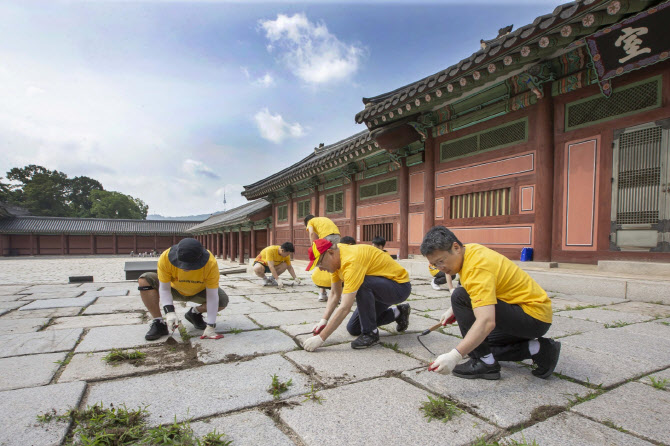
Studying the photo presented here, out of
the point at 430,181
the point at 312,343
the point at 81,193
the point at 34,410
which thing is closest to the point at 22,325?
the point at 34,410

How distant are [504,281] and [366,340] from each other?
3.96 feet

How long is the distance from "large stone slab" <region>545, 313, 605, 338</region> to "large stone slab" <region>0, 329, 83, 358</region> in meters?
4.16

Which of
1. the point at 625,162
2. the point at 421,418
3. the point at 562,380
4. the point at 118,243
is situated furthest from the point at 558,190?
the point at 118,243

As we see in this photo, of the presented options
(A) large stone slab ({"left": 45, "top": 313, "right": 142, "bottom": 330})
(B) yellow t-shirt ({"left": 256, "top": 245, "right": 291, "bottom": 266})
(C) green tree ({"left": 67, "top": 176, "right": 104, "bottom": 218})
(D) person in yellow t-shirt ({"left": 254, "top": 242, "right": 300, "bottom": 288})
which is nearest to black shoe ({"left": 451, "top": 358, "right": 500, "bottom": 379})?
(A) large stone slab ({"left": 45, "top": 313, "right": 142, "bottom": 330})

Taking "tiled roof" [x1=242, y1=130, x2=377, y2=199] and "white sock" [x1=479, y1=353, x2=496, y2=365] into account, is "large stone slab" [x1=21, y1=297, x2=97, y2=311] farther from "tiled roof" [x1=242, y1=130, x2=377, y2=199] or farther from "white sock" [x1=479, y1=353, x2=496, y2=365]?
"tiled roof" [x1=242, y1=130, x2=377, y2=199]

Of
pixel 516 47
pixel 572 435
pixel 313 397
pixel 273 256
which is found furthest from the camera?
pixel 273 256

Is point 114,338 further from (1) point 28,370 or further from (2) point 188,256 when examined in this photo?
(2) point 188,256

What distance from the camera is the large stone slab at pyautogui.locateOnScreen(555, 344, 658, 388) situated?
211cm

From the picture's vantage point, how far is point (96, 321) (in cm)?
394

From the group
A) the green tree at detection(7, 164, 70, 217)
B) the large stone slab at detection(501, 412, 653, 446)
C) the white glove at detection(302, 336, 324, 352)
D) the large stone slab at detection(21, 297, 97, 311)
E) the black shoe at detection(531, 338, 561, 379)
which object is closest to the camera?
the large stone slab at detection(501, 412, 653, 446)

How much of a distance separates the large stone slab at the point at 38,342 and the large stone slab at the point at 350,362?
198cm

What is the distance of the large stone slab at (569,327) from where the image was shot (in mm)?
3143

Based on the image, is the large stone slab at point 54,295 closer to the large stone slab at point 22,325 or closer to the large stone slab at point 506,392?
the large stone slab at point 22,325

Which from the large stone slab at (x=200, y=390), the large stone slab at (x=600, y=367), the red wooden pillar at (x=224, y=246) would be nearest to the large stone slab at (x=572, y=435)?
the large stone slab at (x=600, y=367)
